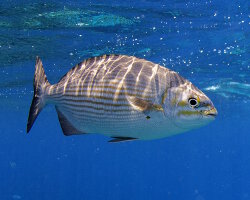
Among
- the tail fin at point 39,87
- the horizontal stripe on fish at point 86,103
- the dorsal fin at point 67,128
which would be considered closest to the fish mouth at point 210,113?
the horizontal stripe on fish at point 86,103

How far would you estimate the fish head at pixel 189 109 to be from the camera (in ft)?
8.30

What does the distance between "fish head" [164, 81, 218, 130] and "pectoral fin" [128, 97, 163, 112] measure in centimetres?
12

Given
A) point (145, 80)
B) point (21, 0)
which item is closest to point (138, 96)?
point (145, 80)

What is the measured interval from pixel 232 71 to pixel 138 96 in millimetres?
23150

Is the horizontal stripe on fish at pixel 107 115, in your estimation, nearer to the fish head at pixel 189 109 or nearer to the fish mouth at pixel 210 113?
the fish head at pixel 189 109

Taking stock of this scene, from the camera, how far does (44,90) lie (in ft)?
10.6

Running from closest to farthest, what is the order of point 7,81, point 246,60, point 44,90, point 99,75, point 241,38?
point 99,75 → point 44,90 → point 241,38 → point 246,60 → point 7,81

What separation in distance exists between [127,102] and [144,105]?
0.18 meters

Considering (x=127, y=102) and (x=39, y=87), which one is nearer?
(x=127, y=102)

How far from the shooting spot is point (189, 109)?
2.58 meters

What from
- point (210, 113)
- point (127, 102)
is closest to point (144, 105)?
point (127, 102)

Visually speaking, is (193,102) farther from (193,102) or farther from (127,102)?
(127,102)

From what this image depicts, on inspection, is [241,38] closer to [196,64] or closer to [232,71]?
[196,64]

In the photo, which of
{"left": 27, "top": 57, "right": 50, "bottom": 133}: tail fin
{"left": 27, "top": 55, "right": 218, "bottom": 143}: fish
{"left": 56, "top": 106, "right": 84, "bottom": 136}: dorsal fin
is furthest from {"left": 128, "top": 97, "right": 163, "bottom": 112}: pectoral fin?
{"left": 27, "top": 57, "right": 50, "bottom": 133}: tail fin
